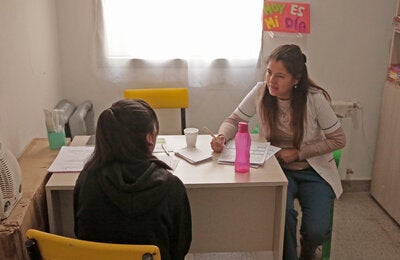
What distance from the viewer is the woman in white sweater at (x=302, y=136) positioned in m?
1.95

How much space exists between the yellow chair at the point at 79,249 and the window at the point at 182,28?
1.71m

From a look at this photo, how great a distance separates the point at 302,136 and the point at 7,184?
51.6 inches

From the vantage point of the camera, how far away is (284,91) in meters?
2.06

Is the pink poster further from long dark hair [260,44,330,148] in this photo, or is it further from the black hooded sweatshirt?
the black hooded sweatshirt

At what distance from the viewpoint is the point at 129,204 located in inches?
48.9

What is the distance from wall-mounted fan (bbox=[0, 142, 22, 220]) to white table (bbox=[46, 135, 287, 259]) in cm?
19

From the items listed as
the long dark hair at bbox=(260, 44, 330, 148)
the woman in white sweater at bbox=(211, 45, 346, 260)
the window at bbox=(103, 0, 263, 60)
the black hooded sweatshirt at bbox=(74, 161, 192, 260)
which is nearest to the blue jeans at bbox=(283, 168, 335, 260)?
the woman in white sweater at bbox=(211, 45, 346, 260)

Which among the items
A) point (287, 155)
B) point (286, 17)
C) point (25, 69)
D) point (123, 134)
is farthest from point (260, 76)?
point (123, 134)

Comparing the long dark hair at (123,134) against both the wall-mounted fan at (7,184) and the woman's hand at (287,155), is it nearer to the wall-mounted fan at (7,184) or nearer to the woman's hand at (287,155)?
the wall-mounted fan at (7,184)

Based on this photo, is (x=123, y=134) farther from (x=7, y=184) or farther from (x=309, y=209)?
(x=309, y=209)

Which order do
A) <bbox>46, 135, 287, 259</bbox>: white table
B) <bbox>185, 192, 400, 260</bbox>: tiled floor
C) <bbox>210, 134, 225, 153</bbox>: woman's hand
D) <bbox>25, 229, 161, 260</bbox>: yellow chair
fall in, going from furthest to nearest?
<bbox>185, 192, 400, 260</bbox>: tiled floor
<bbox>210, 134, 225, 153</bbox>: woman's hand
<bbox>46, 135, 287, 259</bbox>: white table
<bbox>25, 229, 161, 260</bbox>: yellow chair

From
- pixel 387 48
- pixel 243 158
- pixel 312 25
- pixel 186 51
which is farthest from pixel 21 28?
pixel 387 48

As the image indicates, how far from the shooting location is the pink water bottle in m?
1.73

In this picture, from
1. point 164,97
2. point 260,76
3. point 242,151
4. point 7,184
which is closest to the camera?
point 7,184
